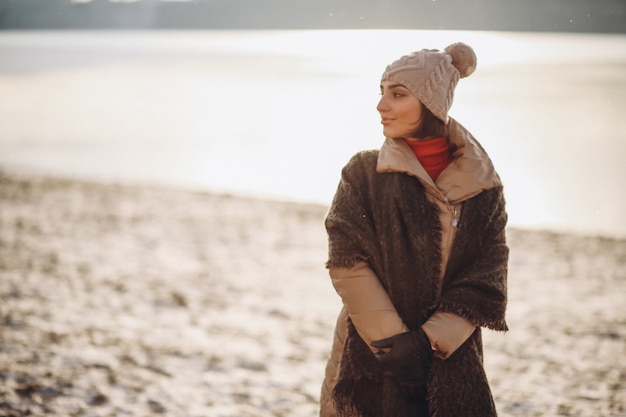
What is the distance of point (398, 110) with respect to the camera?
7.06 ft

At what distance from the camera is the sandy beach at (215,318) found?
14.7 ft

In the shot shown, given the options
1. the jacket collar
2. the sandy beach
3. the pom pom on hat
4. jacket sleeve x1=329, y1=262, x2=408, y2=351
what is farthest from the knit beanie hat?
the sandy beach

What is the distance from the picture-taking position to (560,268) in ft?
25.8

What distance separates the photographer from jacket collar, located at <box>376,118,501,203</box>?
214 centimetres

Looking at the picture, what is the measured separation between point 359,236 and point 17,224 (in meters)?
7.70

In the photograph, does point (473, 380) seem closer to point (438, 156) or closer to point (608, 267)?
point (438, 156)

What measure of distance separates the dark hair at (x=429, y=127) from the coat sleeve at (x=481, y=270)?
0.75ft

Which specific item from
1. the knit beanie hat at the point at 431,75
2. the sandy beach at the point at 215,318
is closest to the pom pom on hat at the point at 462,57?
the knit beanie hat at the point at 431,75

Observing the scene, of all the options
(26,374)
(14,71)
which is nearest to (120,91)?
(14,71)

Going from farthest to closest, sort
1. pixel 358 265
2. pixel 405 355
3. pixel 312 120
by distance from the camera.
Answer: pixel 312 120 < pixel 358 265 < pixel 405 355

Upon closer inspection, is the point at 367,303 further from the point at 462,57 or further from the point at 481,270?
the point at 462,57

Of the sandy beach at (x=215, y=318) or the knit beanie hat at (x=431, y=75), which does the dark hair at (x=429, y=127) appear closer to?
the knit beanie hat at (x=431, y=75)

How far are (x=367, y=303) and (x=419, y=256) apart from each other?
0.21m

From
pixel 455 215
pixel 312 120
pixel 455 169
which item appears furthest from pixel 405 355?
pixel 312 120
